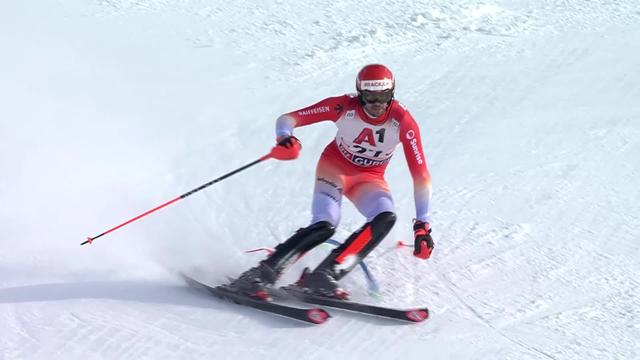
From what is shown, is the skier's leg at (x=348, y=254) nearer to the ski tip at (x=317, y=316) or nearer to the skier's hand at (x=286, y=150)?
the ski tip at (x=317, y=316)

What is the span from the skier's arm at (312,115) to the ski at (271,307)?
4.00 feet

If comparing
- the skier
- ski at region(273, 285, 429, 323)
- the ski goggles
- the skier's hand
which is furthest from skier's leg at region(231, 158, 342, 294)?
the ski goggles

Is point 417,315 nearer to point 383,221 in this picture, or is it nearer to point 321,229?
point 383,221

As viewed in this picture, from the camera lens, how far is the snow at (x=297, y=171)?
17.7 feet

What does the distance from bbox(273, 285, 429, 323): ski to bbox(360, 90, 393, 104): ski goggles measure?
1.40 metres

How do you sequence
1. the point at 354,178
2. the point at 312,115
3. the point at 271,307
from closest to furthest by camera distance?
1. the point at 271,307
2. the point at 312,115
3. the point at 354,178

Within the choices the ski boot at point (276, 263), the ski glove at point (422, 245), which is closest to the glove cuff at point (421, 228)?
the ski glove at point (422, 245)

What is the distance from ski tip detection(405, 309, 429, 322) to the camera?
550 cm

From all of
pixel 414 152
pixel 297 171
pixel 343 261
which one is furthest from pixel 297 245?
pixel 297 171

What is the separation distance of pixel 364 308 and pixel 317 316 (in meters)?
0.35

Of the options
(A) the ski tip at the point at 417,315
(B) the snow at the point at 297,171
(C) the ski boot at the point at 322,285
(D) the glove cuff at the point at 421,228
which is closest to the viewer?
(B) the snow at the point at 297,171

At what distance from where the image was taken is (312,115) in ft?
20.2

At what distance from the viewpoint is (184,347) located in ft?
16.8

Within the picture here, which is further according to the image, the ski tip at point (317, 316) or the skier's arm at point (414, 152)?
the skier's arm at point (414, 152)
